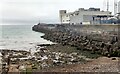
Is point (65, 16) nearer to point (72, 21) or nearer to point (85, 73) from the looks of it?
point (72, 21)

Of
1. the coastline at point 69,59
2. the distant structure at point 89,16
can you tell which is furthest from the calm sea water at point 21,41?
the distant structure at point 89,16

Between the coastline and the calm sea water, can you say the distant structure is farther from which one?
the coastline

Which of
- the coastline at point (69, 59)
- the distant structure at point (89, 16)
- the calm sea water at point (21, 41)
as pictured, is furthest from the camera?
the distant structure at point (89, 16)

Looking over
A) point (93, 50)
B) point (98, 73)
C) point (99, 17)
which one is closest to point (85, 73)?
point (98, 73)

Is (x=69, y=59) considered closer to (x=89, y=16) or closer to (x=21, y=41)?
(x=21, y=41)

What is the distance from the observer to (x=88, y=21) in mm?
72188

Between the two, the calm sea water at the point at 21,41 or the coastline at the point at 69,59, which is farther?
the calm sea water at the point at 21,41

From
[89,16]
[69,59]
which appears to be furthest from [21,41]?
Answer: [69,59]

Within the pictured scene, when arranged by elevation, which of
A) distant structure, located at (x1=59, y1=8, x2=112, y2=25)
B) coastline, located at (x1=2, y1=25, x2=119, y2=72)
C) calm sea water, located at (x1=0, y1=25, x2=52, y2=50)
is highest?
distant structure, located at (x1=59, y1=8, x2=112, y2=25)

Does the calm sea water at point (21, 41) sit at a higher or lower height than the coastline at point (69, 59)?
lower

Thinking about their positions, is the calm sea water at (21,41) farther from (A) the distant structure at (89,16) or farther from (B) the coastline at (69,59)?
(A) the distant structure at (89,16)

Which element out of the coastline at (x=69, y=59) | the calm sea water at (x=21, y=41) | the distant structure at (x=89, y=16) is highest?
the distant structure at (x=89, y=16)

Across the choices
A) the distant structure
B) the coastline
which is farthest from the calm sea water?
the distant structure

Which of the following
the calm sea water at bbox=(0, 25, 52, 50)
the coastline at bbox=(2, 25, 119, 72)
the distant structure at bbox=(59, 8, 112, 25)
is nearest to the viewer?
the coastline at bbox=(2, 25, 119, 72)
